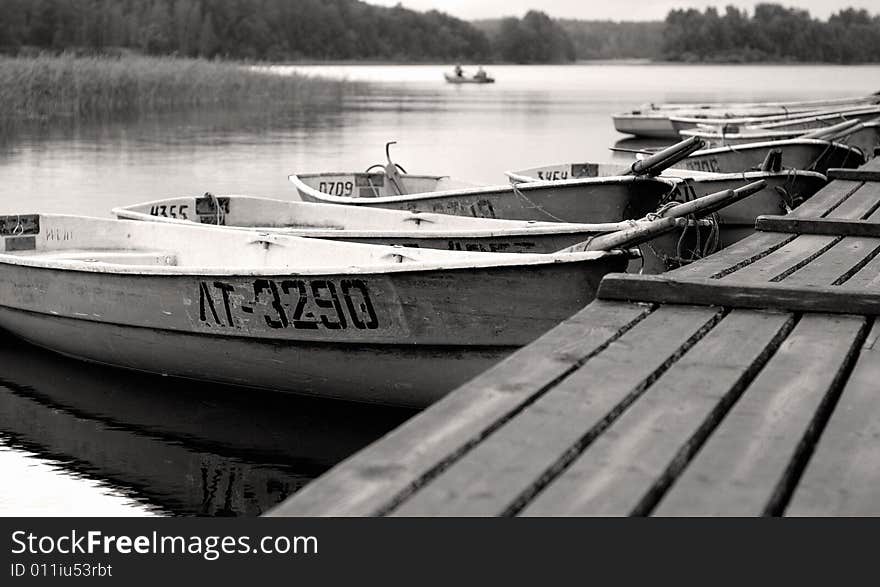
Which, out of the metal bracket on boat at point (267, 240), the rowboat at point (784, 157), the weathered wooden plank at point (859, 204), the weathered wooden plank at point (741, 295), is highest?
the weathered wooden plank at point (741, 295)

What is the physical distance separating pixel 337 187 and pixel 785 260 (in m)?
8.04

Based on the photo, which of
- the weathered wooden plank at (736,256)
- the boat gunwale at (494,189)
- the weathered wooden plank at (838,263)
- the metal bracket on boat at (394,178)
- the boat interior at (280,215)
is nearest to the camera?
the weathered wooden plank at (838,263)

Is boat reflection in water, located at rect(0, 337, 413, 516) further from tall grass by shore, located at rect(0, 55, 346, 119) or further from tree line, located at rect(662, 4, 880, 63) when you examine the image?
tree line, located at rect(662, 4, 880, 63)

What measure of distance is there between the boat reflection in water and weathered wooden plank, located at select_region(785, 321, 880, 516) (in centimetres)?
A: 336

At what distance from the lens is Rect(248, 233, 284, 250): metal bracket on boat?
8.16 metres

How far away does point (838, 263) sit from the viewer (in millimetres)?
5453

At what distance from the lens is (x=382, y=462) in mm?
2689

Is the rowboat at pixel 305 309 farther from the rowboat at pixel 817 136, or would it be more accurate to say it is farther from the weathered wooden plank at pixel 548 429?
the rowboat at pixel 817 136

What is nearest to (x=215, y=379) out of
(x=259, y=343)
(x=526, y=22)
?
(x=259, y=343)

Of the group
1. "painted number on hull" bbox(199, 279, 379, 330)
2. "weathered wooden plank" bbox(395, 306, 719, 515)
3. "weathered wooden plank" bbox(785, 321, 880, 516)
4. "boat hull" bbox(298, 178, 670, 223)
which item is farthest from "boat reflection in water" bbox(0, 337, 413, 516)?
"boat hull" bbox(298, 178, 670, 223)

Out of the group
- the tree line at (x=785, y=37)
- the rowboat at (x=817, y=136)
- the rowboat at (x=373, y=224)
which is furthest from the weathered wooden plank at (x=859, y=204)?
the tree line at (x=785, y=37)

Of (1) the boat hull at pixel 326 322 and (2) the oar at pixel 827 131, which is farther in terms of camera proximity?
(2) the oar at pixel 827 131

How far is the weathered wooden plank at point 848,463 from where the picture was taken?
2541mm

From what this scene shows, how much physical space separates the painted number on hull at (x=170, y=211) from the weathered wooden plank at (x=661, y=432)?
7.19 metres
